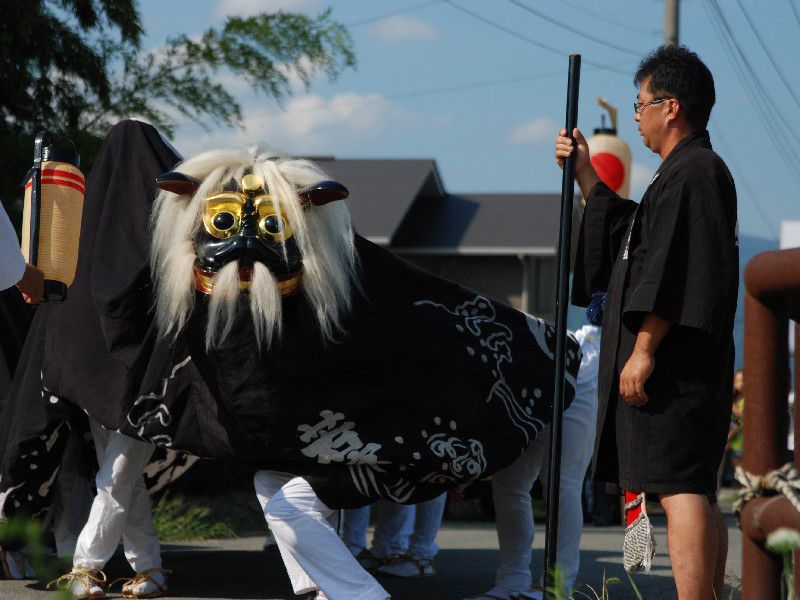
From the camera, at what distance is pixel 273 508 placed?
154 inches

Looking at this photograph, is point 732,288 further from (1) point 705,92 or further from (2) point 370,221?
(2) point 370,221

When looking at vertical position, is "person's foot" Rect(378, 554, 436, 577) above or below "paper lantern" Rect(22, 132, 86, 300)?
below

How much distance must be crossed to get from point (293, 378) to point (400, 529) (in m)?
2.32

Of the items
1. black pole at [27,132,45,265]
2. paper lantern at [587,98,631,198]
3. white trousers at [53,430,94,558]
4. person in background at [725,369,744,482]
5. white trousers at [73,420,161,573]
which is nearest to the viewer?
black pole at [27,132,45,265]

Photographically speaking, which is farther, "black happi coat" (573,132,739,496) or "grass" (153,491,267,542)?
"grass" (153,491,267,542)

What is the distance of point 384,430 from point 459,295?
786 millimetres

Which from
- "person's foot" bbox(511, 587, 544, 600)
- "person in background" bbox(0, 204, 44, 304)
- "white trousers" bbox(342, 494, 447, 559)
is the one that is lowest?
"white trousers" bbox(342, 494, 447, 559)

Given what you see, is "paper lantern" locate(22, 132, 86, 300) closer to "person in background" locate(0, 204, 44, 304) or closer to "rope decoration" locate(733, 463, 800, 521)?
"person in background" locate(0, 204, 44, 304)

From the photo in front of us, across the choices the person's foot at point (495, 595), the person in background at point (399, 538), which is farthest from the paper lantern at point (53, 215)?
the person in background at point (399, 538)

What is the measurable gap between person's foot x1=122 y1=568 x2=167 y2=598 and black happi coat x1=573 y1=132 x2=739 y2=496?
2237mm

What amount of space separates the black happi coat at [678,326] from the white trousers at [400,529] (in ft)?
8.63

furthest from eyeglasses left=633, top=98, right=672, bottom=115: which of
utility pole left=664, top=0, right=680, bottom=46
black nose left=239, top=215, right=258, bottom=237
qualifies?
utility pole left=664, top=0, right=680, bottom=46

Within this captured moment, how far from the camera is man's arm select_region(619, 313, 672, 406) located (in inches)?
126

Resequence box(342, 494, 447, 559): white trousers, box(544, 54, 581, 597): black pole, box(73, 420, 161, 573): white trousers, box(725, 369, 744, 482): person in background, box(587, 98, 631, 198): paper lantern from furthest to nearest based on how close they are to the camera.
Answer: box(725, 369, 744, 482): person in background
box(587, 98, 631, 198): paper lantern
box(342, 494, 447, 559): white trousers
box(73, 420, 161, 573): white trousers
box(544, 54, 581, 597): black pole
